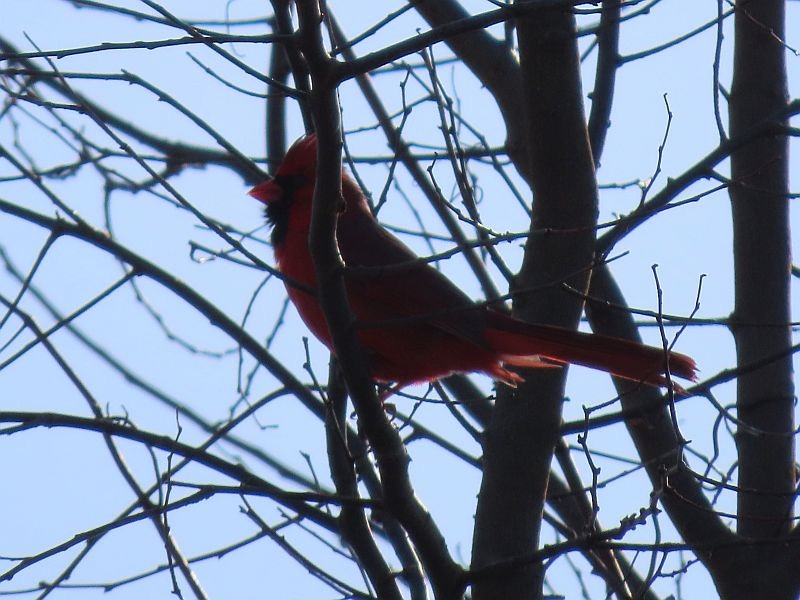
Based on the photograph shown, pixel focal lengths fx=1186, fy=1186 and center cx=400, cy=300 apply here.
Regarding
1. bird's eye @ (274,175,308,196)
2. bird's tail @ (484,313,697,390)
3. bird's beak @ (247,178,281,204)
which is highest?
bird's eye @ (274,175,308,196)

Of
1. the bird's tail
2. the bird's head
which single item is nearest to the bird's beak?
the bird's head

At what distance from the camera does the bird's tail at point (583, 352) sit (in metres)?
3.26

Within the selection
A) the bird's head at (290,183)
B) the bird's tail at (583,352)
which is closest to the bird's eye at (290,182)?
the bird's head at (290,183)

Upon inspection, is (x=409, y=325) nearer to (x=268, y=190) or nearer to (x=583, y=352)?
→ (x=583, y=352)

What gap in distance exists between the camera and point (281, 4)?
2.03 m

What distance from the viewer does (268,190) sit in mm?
3812

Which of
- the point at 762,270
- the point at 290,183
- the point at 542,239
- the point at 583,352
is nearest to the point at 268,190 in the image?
the point at 290,183

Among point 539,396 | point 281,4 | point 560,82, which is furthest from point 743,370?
point 281,4

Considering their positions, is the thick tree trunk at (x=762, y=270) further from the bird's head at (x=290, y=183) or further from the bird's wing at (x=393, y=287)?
the bird's head at (x=290, y=183)

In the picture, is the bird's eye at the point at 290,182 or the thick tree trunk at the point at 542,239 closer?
the thick tree trunk at the point at 542,239

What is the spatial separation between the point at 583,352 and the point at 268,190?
3.86 ft

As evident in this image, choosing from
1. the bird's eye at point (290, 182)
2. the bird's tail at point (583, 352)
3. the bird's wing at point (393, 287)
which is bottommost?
the bird's tail at point (583, 352)

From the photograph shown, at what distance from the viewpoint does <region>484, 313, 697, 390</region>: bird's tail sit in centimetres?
326

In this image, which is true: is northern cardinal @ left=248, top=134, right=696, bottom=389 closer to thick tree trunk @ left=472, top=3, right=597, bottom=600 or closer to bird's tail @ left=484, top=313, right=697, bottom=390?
bird's tail @ left=484, top=313, right=697, bottom=390
